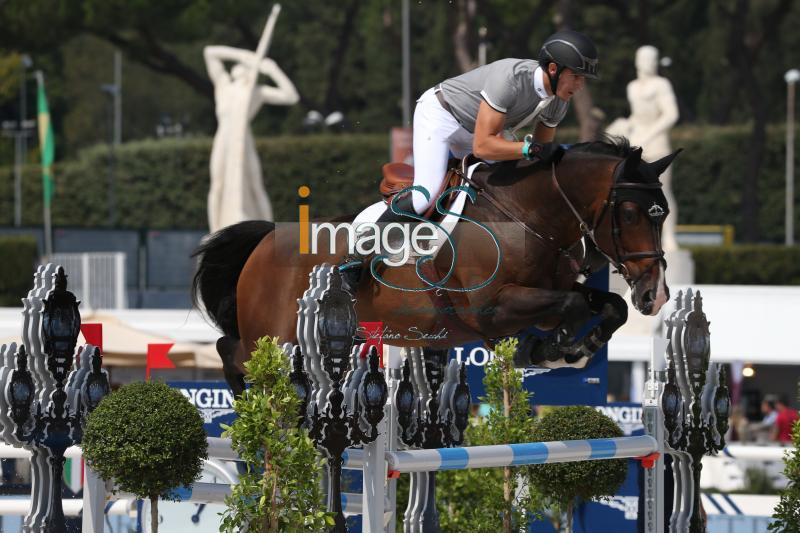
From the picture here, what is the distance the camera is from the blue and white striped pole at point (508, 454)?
15.5 ft

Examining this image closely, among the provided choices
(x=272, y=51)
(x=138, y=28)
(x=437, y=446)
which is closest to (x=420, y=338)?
(x=437, y=446)

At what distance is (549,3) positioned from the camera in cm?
3028

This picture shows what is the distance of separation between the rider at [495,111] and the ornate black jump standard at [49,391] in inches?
40.8

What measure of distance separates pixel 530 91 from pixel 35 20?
94.8 ft

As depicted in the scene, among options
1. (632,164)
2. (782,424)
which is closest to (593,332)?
(632,164)

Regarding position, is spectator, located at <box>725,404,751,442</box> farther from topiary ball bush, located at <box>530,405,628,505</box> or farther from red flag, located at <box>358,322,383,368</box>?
red flag, located at <box>358,322,383,368</box>

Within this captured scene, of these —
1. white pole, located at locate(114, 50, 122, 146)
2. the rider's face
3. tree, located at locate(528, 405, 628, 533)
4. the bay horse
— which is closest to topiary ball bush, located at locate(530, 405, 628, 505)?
tree, located at locate(528, 405, 628, 533)

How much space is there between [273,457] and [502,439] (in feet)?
6.95

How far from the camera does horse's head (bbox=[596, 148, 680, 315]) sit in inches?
192

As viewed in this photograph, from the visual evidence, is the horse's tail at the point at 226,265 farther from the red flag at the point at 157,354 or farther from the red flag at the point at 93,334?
the red flag at the point at 93,334

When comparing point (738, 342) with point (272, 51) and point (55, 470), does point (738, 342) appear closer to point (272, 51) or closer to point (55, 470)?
point (55, 470)

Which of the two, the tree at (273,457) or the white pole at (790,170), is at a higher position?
the white pole at (790,170)

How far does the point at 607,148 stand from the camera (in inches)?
205

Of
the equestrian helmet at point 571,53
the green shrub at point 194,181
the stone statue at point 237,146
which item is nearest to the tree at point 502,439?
the equestrian helmet at point 571,53
